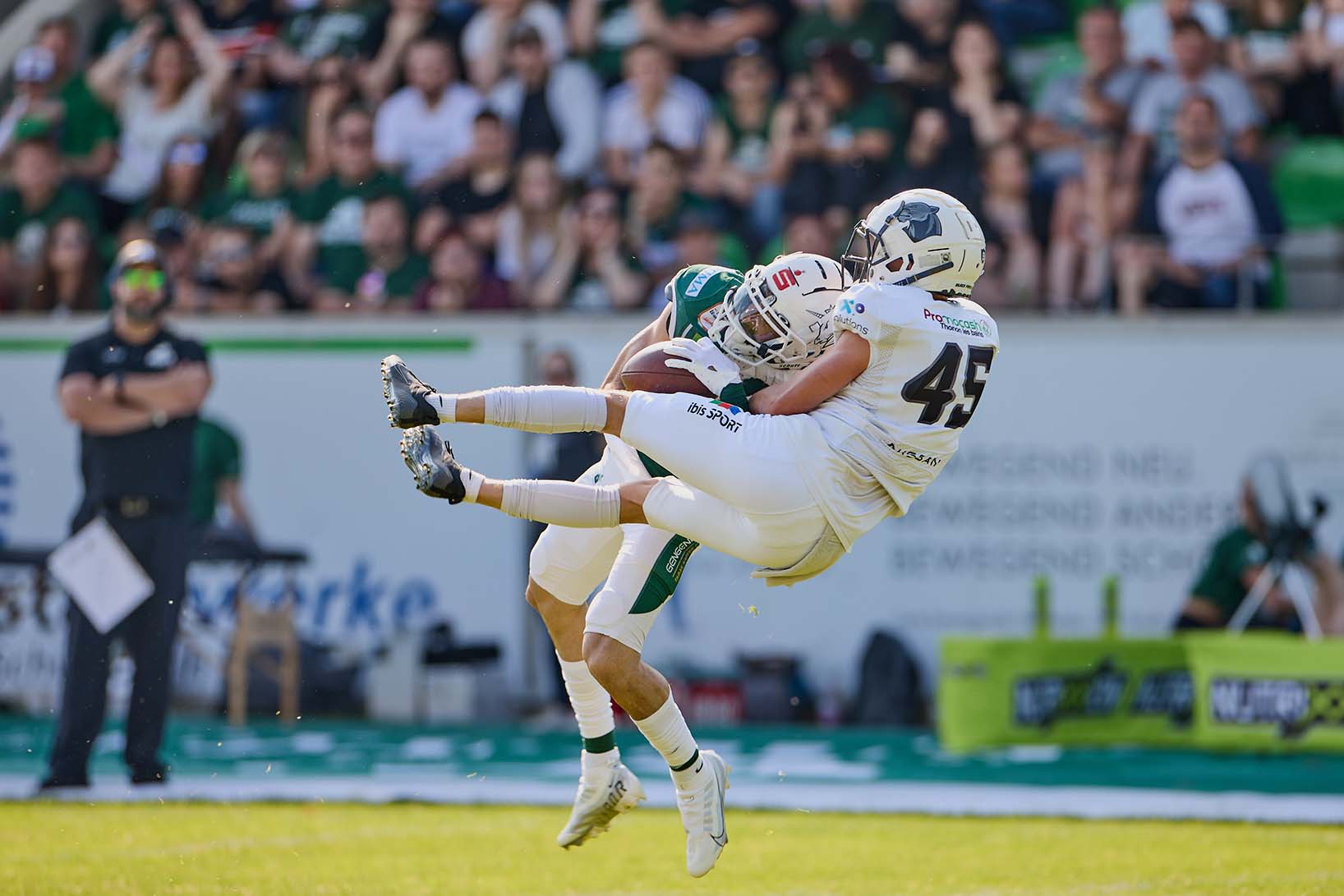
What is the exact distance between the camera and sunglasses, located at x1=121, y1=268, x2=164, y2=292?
941 centimetres

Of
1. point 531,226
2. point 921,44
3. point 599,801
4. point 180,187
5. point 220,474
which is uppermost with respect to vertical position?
point 921,44

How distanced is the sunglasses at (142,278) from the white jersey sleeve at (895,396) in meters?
4.71

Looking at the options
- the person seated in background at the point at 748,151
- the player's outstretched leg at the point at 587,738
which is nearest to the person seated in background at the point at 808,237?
the person seated in background at the point at 748,151

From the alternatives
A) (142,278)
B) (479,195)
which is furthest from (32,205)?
(142,278)

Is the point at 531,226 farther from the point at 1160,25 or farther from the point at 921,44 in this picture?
the point at 1160,25

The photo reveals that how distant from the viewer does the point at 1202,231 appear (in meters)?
11.3

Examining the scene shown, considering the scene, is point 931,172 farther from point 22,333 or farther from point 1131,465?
point 22,333

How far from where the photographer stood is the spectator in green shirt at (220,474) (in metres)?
11.9

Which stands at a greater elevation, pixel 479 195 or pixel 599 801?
pixel 479 195

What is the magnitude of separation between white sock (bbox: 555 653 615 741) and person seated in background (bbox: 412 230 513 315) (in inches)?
217

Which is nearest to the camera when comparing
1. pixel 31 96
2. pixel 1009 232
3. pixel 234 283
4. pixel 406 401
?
pixel 406 401

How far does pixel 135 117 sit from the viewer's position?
555 inches

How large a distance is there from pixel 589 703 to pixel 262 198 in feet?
24.0

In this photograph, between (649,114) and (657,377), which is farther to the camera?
(649,114)
